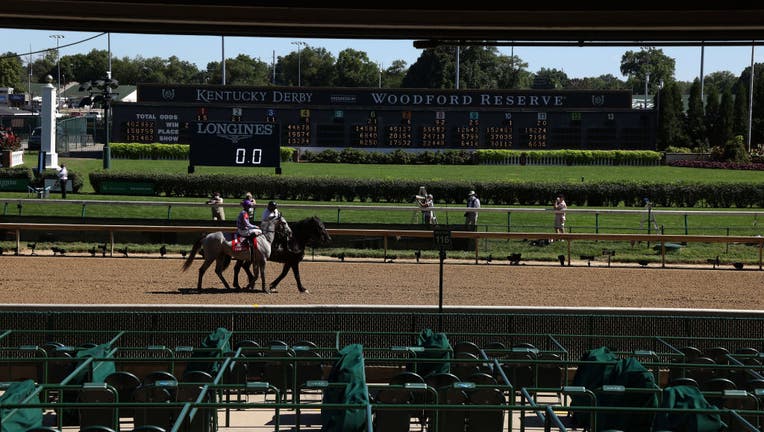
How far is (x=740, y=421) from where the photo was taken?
808 cm

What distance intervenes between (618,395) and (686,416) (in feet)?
4.12

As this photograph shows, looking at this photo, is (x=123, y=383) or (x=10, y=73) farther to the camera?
(x=10, y=73)

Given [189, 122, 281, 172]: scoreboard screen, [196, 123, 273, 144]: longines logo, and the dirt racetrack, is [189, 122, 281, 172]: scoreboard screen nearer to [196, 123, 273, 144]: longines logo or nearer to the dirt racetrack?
[196, 123, 273, 144]: longines logo

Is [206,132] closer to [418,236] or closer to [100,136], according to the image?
[418,236]

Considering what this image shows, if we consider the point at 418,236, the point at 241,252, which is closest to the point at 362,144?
the point at 418,236

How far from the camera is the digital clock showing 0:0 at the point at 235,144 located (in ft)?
111

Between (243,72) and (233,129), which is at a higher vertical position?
(243,72)

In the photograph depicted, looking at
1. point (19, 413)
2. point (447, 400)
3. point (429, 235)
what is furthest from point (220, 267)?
point (19, 413)

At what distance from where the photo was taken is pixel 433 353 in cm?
1152

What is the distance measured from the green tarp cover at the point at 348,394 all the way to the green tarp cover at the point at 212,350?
1.80m

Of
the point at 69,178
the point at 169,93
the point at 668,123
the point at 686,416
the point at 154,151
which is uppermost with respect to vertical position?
the point at 169,93

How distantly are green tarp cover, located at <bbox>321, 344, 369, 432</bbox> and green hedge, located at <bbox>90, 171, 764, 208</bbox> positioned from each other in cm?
2738

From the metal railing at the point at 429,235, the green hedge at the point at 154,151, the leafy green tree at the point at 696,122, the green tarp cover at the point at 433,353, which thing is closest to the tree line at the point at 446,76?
the leafy green tree at the point at 696,122

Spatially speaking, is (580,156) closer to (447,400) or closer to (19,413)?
(447,400)
